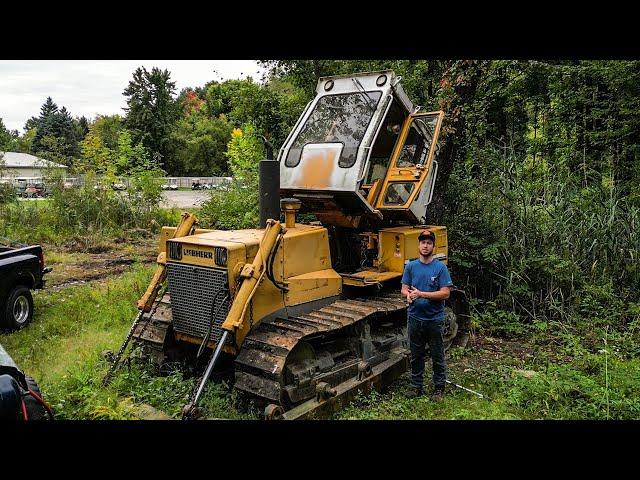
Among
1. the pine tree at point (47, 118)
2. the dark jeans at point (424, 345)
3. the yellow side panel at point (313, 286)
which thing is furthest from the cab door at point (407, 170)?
the pine tree at point (47, 118)

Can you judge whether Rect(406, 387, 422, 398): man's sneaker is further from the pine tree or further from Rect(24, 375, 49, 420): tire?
the pine tree

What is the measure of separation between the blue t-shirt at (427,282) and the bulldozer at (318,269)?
0.59 meters

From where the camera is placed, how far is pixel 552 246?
351 inches

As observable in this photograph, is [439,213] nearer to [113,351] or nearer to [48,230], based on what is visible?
[113,351]

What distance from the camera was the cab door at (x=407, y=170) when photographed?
668 cm

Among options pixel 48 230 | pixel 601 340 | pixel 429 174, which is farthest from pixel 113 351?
pixel 48 230

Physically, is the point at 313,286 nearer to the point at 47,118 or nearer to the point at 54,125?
the point at 54,125

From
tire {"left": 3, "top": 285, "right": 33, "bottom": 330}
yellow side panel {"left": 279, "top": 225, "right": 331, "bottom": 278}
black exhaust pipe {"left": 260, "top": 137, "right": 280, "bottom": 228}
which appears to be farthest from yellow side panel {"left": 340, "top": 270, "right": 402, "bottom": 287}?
tire {"left": 3, "top": 285, "right": 33, "bottom": 330}

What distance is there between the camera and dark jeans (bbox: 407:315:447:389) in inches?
219

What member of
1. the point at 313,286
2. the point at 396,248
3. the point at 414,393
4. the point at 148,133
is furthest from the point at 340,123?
the point at 148,133

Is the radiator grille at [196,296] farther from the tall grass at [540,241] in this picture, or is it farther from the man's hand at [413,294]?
the tall grass at [540,241]

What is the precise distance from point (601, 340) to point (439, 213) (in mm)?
3140

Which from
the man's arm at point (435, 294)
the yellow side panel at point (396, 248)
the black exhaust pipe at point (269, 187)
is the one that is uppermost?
the black exhaust pipe at point (269, 187)

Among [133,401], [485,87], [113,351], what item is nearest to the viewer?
[133,401]
